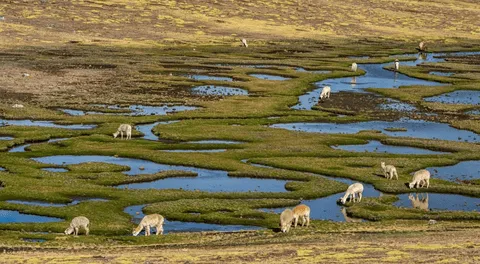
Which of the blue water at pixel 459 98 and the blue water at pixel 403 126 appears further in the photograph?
the blue water at pixel 459 98

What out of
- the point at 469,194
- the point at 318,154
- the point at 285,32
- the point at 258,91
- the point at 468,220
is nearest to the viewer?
the point at 468,220

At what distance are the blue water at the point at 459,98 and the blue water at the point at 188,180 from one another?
36803 mm

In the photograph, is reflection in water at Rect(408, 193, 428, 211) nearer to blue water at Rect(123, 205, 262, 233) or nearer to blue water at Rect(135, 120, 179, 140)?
blue water at Rect(123, 205, 262, 233)

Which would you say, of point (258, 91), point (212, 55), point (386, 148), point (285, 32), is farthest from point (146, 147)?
point (285, 32)

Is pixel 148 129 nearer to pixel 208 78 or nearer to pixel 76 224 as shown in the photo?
pixel 76 224

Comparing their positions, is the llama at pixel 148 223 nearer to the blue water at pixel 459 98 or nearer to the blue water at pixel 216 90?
the blue water at pixel 216 90

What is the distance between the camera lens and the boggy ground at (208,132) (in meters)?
33.0

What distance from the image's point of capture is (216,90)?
8206 cm

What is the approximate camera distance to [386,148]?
57188 millimetres

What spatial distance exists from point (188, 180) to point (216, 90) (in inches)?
1396

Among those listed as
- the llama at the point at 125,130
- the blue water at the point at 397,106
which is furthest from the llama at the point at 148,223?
the blue water at the point at 397,106

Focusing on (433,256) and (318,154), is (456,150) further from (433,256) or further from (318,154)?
(433,256)

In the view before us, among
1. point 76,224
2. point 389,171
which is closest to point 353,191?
point 389,171

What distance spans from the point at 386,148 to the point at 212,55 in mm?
→ 59287
